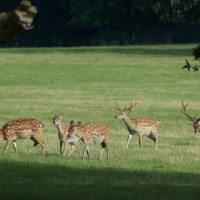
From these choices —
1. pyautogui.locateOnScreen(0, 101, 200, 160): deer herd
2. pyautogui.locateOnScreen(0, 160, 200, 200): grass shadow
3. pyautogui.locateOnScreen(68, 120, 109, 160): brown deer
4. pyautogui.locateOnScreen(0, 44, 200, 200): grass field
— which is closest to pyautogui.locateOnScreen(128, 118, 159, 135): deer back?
pyautogui.locateOnScreen(0, 44, 200, 200): grass field

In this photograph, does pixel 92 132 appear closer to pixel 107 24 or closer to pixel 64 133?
pixel 64 133

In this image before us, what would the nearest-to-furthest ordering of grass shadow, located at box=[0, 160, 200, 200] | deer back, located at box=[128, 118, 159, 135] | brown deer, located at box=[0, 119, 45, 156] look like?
1. grass shadow, located at box=[0, 160, 200, 200]
2. brown deer, located at box=[0, 119, 45, 156]
3. deer back, located at box=[128, 118, 159, 135]

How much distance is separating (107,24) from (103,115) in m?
51.9

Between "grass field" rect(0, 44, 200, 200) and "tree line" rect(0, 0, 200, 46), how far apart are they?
14346 mm

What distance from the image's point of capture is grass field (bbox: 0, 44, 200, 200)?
1402 cm

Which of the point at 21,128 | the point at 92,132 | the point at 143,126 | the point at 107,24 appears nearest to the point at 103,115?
the point at 143,126

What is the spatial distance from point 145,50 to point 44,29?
21.7 meters

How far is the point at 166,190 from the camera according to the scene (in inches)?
537

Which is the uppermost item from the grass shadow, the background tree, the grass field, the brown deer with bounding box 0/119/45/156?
the background tree

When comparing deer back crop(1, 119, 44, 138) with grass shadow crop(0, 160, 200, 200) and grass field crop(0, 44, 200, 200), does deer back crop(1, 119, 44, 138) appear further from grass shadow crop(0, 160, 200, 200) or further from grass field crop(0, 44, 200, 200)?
grass shadow crop(0, 160, 200, 200)

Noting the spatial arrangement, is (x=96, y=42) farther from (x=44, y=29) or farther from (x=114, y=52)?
(x=114, y=52)

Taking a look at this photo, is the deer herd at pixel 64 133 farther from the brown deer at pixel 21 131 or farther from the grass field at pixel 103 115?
the grass field at pixel 103 115

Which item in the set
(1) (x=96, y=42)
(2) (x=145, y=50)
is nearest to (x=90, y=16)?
(1) (x=96, y=42)

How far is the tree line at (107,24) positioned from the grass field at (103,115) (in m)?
14.3
